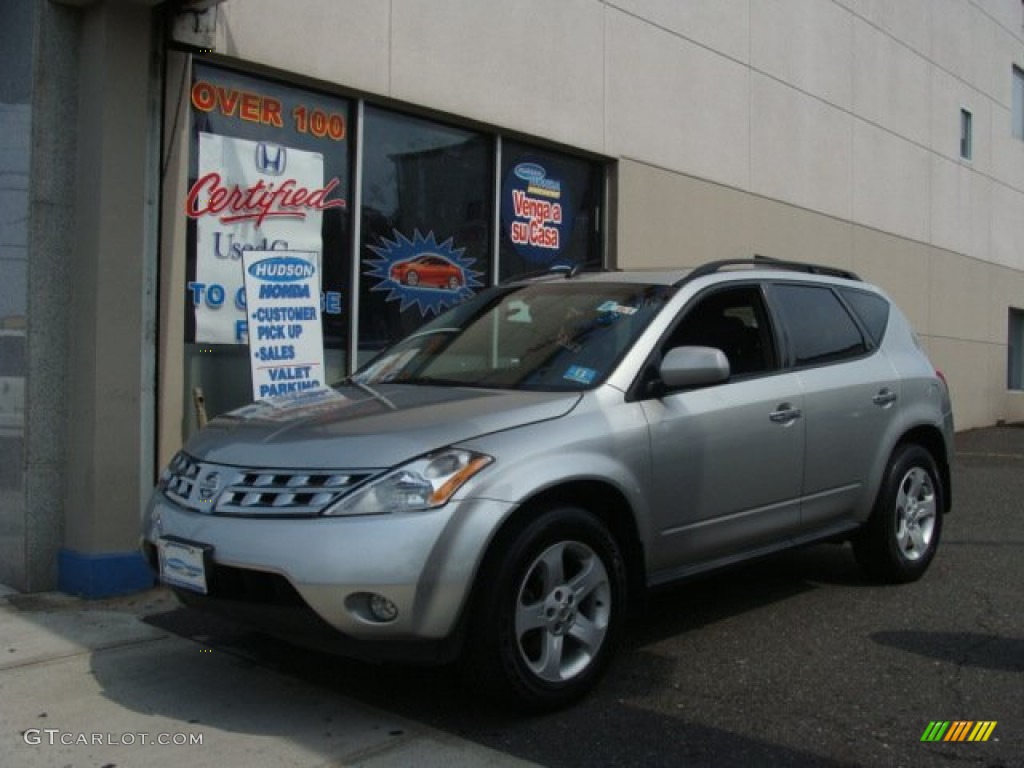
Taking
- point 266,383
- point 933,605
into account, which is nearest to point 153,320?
point 266,383

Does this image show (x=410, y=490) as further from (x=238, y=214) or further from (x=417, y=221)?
(x=417, y=221)

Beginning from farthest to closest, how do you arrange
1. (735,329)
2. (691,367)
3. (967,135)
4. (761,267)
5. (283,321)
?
(967,135)
(283,321)
(761,267)
(735,329)
(691,367)

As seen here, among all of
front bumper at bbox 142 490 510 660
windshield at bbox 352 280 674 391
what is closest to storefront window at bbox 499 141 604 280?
windshield at bbox 352 280 674 391

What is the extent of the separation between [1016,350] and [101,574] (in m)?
18.1

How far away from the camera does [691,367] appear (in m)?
4.32

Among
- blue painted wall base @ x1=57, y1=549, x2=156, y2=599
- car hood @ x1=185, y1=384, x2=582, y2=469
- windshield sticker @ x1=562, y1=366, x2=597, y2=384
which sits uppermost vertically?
windshield sticker @ x1=562, y1=366, x2=597, y2=384

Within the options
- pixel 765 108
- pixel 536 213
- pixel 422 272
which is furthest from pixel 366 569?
pixel 765 108

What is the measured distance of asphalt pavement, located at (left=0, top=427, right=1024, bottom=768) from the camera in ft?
11.9

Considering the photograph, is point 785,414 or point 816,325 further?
point 816,325

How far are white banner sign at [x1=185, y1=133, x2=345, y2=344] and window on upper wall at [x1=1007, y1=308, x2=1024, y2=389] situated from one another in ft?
51.2

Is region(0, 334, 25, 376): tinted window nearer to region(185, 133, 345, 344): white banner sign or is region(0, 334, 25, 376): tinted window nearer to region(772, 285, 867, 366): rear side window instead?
region(185, 133, 345, 344): white banner sign

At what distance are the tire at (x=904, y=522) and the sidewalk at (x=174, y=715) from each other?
3064 millimetres

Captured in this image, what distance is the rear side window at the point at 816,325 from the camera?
5.37 metres

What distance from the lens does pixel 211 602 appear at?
3770mm
